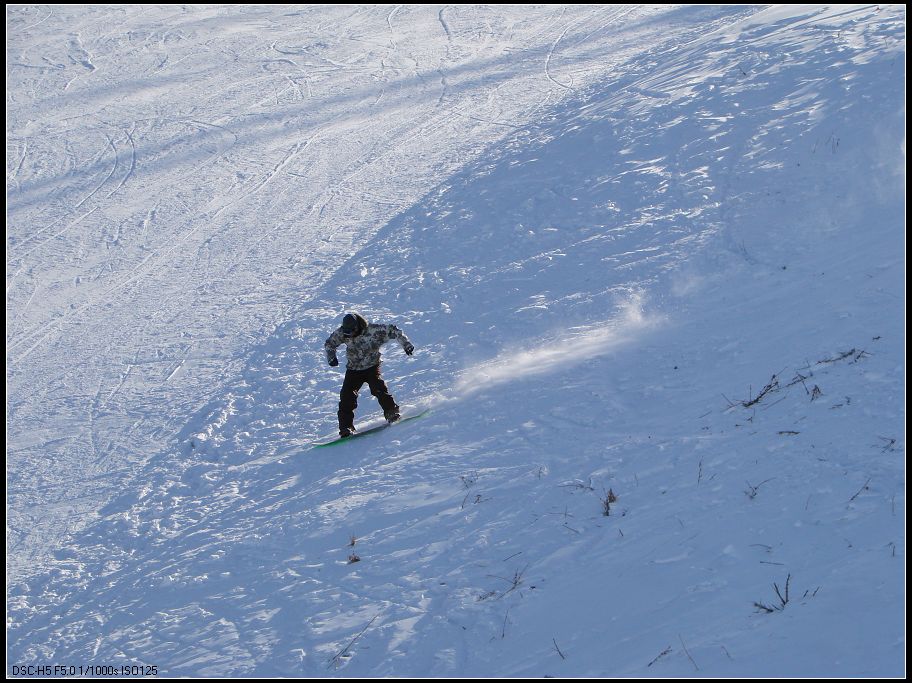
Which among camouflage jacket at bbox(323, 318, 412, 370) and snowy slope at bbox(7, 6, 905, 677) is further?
camouflage jacket at bbox(323, 318, 412, 370)

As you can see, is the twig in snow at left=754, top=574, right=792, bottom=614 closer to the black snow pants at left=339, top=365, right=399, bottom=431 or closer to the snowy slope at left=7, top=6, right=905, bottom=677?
the snowy slope at left=7, top=6, right=905, bottom=677

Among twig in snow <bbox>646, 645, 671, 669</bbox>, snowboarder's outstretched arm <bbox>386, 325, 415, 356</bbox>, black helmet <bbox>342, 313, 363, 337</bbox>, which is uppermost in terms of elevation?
black helmet <bbox>342, 313, 363, 337</bbox>

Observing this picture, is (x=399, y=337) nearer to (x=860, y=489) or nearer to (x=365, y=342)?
(x=365, y=342)

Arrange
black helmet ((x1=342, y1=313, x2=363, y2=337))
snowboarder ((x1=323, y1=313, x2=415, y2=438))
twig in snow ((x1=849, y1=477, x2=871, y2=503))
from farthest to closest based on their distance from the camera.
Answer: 1. snowboarder ((x1=323, y1=313, x2=415, y2=438))
2. black helmet ((x1=342, y1=313, x2=363, y2=337))
3. twig in snow ((x1=849, y1=477, x2=871, y2=503))

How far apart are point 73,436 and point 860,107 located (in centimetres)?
1164

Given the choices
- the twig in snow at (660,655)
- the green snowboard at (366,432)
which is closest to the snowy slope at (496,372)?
the twig in snow at (660,655)

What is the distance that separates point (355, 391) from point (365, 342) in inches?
22.4

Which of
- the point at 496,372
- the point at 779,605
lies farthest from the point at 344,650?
the point at 496,372

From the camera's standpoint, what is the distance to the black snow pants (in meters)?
8.83

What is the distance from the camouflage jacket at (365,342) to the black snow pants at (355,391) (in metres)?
0.08

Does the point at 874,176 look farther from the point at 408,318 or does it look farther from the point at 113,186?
the point at 113,186

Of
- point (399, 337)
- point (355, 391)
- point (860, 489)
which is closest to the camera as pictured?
point (860, 489)

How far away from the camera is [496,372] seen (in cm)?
941

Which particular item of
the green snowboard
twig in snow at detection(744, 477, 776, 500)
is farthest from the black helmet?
twig in snow at detection(744, 477, 776, 500)
